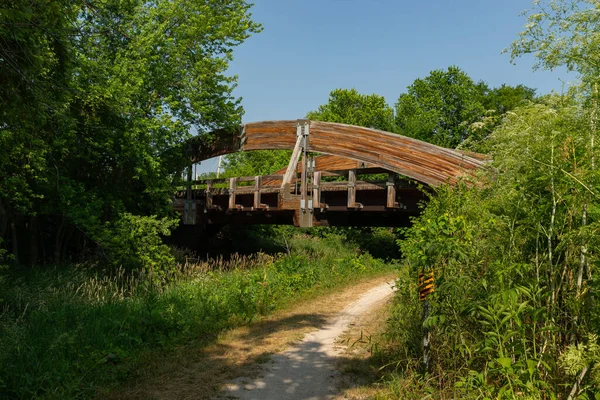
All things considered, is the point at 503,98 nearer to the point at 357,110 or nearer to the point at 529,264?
the point at 357,110

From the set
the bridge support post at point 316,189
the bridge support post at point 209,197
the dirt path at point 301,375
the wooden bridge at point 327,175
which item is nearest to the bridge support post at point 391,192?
the wooden bridge at point 327,175

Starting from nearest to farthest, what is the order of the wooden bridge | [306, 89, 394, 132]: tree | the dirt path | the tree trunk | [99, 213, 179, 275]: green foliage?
the dirt path
the wooden bridge
[99, 213, 179, 275]: green foliage
the tree trunk
[306, 89, 394, 132]: tree

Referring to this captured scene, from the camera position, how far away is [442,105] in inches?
1239

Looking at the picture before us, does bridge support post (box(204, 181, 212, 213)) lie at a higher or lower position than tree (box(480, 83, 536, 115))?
lower

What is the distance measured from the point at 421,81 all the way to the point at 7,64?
31.0 metres

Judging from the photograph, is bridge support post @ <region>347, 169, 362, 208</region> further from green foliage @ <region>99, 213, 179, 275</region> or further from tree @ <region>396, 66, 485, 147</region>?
tree @ <region>396, 66, 485, 147</region>

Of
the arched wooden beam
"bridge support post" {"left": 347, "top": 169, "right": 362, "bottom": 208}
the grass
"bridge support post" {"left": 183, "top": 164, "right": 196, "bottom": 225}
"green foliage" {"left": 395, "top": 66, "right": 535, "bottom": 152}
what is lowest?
the grass

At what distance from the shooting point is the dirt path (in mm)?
5105

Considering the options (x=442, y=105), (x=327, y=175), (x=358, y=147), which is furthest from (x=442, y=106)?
(x=358, y=147)

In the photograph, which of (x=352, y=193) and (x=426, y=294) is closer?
(x=426, y=294)

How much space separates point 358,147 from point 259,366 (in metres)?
8.07

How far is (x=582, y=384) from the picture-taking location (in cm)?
327

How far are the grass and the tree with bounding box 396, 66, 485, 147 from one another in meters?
20.3

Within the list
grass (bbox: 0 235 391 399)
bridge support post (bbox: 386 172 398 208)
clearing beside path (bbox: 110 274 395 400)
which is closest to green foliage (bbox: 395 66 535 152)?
bridge support post (bbox: 386 172 398 208)
